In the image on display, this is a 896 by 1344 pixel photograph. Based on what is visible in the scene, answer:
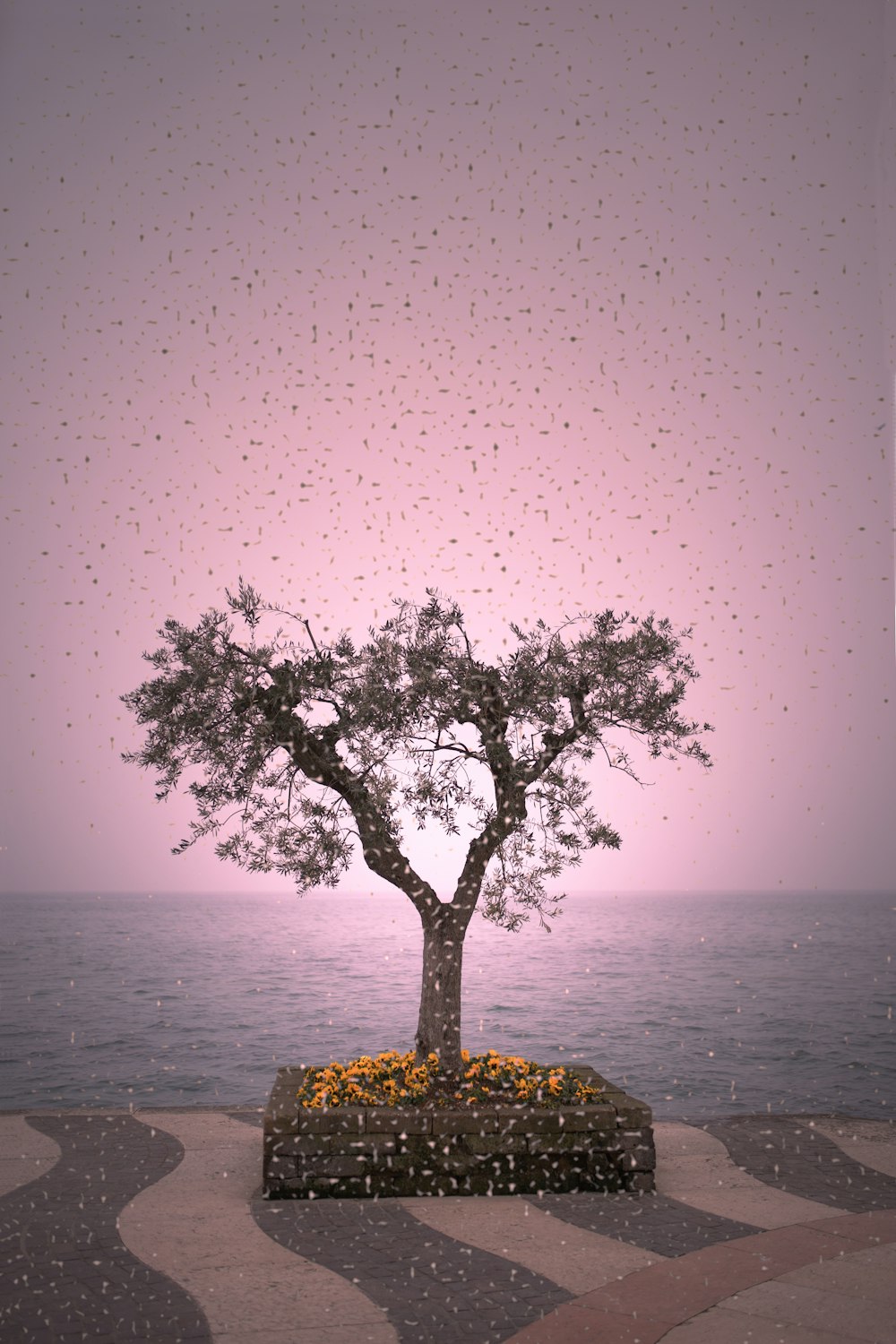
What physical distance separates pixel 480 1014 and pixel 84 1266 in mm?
67950

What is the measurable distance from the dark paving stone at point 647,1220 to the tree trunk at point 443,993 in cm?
217

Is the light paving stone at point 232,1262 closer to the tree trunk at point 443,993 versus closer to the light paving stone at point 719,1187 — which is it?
the tree trunk at point 443,993

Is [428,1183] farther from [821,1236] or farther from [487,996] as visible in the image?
[487,996]

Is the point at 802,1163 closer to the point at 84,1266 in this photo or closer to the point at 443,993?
the point at 443,993

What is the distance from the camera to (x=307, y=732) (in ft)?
39.7

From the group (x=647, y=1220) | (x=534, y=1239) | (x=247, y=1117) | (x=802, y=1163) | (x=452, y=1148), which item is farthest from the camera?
(x=247, y=1117)

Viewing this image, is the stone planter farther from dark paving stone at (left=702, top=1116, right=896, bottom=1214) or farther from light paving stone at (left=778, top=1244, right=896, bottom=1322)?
light paving stone at (left=778, top=1244, right=896, bottom=1322)

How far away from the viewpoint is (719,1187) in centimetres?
1064

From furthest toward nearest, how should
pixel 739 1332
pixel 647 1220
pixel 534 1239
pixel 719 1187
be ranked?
pixel 719 1187
pixel 647 1220
pixel 534 1239
pixel 739 1332

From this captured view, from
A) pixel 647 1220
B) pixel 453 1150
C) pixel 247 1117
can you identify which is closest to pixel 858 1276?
pixel 647 1220

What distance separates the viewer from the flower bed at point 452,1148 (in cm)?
1007

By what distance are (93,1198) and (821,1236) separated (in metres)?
6.89

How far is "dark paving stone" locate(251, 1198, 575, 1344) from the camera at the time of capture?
287 inches

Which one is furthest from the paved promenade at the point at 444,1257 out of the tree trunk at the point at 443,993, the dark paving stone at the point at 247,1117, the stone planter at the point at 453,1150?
the tree trunk at the point at 443,993
